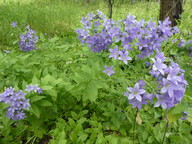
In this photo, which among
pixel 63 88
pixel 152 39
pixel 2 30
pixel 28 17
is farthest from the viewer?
pixel 28 17

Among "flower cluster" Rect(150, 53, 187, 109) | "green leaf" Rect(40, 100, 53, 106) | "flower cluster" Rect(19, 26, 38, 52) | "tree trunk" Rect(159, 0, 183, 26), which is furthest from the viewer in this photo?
"tree trunk" Rect(159, 0, 183, 26)

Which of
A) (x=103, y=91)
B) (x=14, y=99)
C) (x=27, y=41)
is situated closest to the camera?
(x=14, y=99)

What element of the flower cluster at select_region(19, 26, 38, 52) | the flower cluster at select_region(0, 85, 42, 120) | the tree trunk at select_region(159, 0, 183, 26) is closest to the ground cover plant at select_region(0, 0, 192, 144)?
the flower cluster at select_region(0, 85, 42, 120)

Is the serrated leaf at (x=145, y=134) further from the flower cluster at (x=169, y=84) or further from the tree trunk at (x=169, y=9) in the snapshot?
the tree trunk at (x=169, y=9)

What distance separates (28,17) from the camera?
4957mm

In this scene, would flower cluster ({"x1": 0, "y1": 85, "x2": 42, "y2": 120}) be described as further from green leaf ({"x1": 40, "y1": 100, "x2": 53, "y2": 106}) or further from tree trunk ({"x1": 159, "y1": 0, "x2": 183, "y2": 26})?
tree trunk ({"x1": 159, "y1": 0, "x2": 183, "y2": 26})

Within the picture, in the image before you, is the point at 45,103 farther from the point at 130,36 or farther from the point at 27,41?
the point at 27,41

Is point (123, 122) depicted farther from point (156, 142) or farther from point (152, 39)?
point (152, 39)

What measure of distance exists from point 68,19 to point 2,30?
1.98 m

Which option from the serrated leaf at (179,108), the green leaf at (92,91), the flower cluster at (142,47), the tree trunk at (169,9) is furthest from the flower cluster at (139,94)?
the tree trunk at (169,9)

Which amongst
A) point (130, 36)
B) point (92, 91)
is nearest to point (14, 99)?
point (92, 91)

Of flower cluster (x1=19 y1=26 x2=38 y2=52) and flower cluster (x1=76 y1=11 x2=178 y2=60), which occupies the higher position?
flower cluster (x1=76 y1=11 x2=178 y2=60)

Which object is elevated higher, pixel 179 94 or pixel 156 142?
pixel 179 94

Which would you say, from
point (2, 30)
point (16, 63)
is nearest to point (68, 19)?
point (2, 30)
